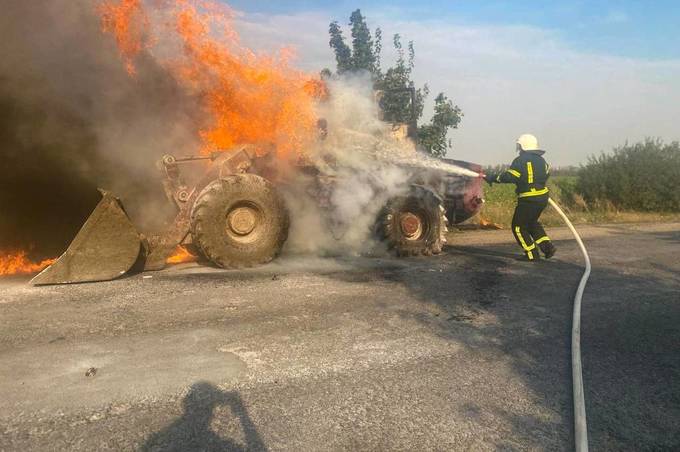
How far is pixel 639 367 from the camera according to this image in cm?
385

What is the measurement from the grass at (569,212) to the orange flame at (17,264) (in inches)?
447

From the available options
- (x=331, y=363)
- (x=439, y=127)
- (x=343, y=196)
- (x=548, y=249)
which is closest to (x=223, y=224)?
(x=343, y=196)

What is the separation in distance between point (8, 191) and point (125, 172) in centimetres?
177

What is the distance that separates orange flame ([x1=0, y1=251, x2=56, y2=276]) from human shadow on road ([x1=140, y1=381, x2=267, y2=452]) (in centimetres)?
522

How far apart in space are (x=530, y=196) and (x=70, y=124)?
775 cm

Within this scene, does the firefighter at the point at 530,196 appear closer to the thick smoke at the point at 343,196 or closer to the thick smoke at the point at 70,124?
the thick smoke at the point at 343,196

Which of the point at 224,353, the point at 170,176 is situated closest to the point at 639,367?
the point at 224,353

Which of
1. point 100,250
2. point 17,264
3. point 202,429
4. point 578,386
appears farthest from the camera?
point 17,264

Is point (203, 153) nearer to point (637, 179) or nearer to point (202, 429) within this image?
point (202, 429)

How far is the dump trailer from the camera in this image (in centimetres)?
616

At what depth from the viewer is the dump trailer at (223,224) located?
6.16 meters

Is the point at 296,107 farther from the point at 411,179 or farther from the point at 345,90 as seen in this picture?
the point at 411,179

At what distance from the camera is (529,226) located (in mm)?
8461

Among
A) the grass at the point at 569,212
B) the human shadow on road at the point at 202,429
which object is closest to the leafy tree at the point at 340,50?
the grass at the point at 569,212
